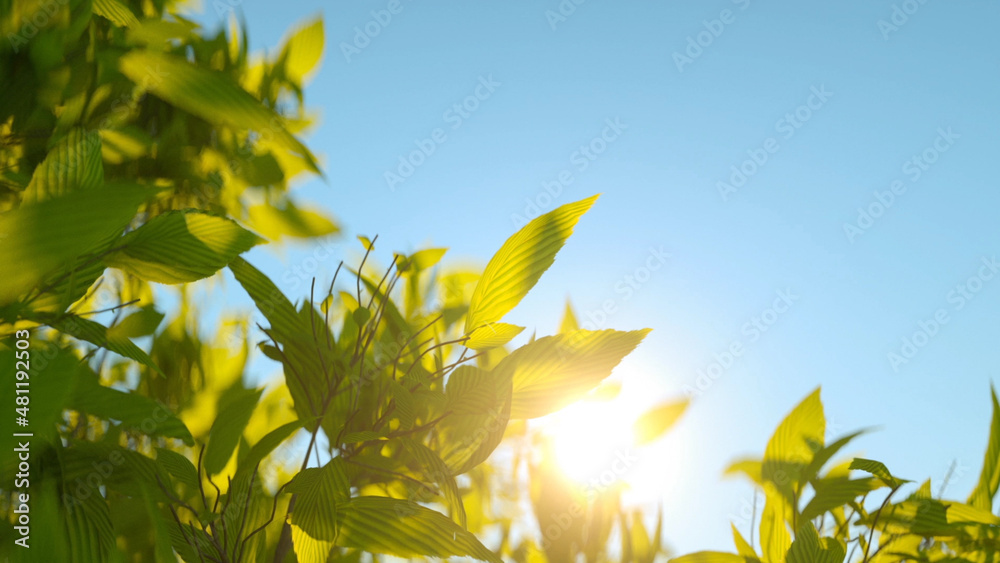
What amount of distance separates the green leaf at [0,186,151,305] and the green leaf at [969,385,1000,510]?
1.03 meters

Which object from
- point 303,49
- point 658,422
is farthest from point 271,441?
point 303,49

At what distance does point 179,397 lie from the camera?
841 mm

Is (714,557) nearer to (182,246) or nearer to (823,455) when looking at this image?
(823,455)

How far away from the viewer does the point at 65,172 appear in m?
0.47

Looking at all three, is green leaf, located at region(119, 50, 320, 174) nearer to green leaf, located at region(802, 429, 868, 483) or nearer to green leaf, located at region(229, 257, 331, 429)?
green leaf, located at region(229, 257, 331, 429)

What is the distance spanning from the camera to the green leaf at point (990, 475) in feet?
2.75

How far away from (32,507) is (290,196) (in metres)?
0.61

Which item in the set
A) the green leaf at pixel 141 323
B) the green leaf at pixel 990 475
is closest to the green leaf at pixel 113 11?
the green leaf at pixel 141 323

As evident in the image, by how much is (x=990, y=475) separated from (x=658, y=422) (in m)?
0.51

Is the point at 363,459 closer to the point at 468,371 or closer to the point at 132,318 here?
the point at 468,371

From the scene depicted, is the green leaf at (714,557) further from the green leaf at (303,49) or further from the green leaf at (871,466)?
the green leaf at (303,49)

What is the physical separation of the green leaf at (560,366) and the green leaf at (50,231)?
0.87ft

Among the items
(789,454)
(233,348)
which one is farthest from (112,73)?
(789,454)

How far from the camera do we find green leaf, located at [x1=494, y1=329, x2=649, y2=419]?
1.43ft
